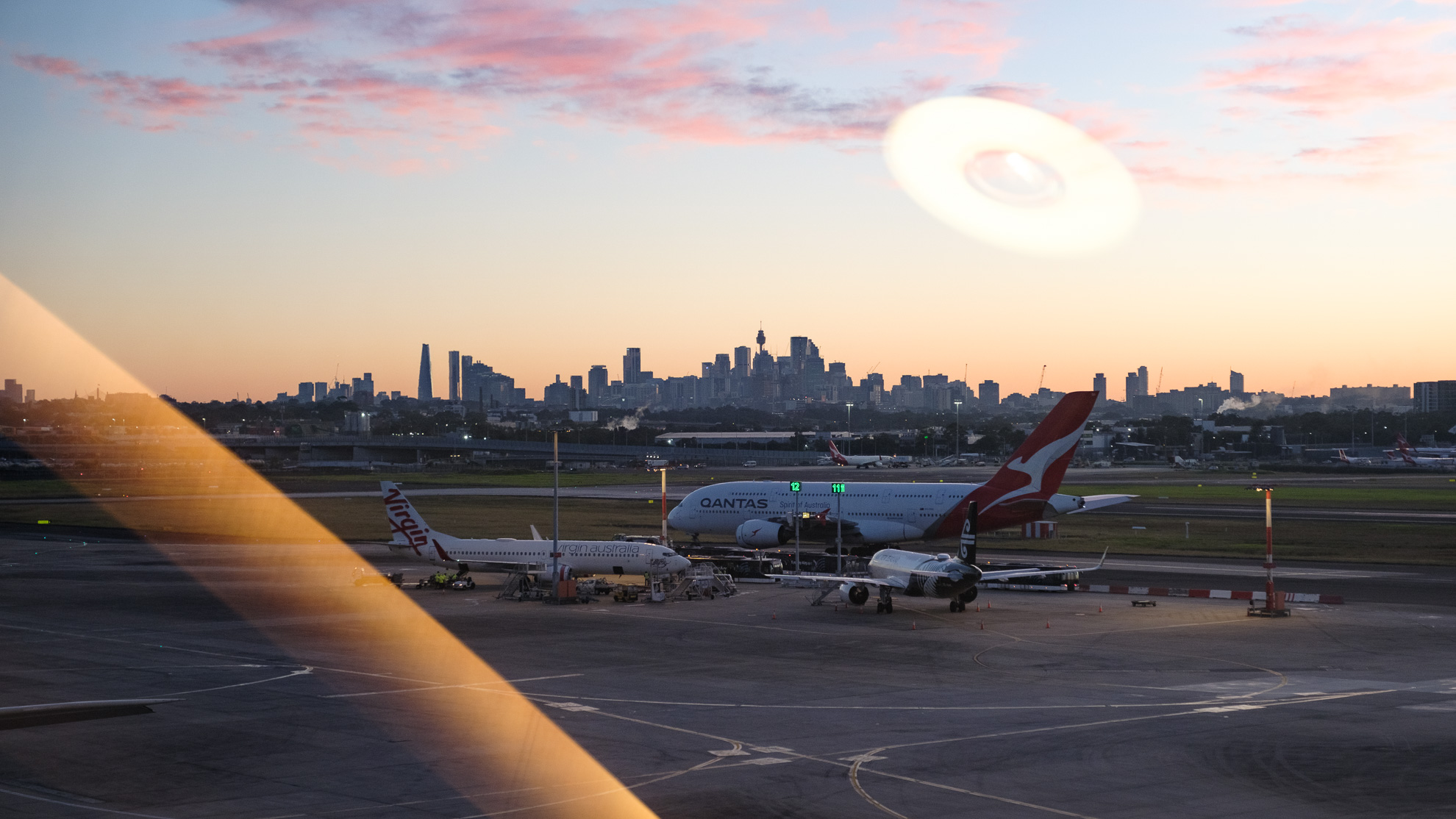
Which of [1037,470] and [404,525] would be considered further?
[1037,470]

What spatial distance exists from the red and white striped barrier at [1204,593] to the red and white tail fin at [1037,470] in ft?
24.2

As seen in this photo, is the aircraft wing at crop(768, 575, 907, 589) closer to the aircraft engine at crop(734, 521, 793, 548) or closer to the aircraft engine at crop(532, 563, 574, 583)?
the aircraft engine at crop(532, 563, 574, 583)

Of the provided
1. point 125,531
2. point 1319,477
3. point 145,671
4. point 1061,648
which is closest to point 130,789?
point 145,671

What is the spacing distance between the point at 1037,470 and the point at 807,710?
3937cm

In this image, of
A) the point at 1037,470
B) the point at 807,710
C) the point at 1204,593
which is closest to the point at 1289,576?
the point at 1204,593

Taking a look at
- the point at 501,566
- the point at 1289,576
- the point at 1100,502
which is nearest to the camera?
the point at 501,566

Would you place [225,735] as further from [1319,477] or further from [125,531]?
[1319,477]

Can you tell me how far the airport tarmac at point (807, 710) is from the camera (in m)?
25.8

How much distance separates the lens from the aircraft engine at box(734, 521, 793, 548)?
82.3 metres

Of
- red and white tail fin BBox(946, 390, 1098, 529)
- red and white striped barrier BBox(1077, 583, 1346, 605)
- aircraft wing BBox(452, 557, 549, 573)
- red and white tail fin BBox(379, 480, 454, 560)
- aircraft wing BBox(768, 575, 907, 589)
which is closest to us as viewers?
aircraft wing BBox(768, 575, 907, 589)

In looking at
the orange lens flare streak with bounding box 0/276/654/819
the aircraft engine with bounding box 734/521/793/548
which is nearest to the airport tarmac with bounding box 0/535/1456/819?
the orange lens flare streak with bounding box 0/276/654/819

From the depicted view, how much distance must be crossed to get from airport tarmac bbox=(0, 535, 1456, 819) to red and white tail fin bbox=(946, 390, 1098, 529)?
12394mm

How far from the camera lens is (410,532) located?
2746 inches

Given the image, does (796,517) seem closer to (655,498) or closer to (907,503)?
(907,503)
